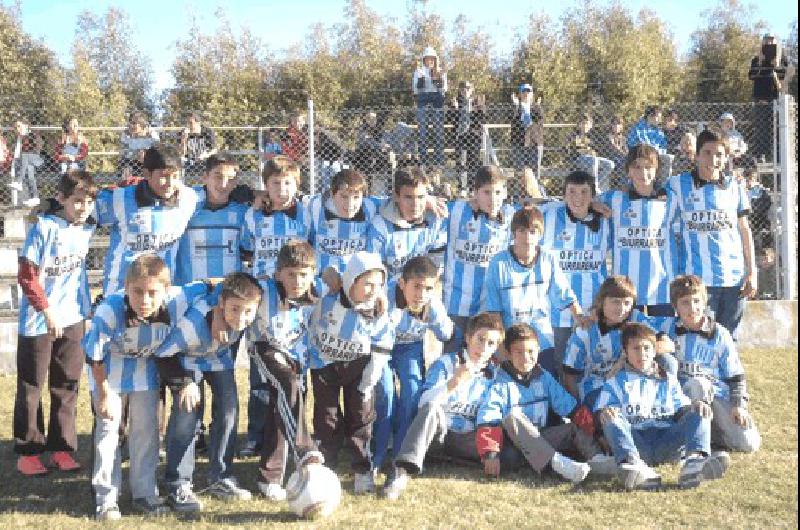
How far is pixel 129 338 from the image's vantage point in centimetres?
470

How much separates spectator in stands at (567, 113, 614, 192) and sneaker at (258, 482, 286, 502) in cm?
864

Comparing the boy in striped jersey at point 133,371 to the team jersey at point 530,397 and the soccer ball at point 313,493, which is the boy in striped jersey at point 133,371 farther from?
the team jersey at point 530,397

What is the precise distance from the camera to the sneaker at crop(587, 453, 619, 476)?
514 centimetres

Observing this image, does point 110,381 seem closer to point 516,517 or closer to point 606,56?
point 516,517

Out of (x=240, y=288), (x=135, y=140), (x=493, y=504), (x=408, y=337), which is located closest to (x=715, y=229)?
(x=408, y=337)

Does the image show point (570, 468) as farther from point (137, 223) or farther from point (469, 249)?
point (137, 223)

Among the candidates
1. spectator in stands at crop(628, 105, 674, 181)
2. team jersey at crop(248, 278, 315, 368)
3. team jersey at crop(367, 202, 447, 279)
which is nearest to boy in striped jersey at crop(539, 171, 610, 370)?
team jersey at crop(367, 202, 447, 279)

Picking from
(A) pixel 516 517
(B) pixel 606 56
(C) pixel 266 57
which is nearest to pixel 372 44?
(C) pixel 266 57

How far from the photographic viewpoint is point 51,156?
13.9 m

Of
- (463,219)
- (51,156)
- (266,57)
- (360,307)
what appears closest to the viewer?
(360,307)

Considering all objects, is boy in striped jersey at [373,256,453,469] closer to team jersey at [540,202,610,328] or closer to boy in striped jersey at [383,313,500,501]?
boy in striped jersey at [383,313,500,501]

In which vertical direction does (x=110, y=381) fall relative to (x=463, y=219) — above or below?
below

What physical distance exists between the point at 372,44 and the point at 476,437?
1293 inches

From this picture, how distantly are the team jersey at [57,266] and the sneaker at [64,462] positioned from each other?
30.0 inches
